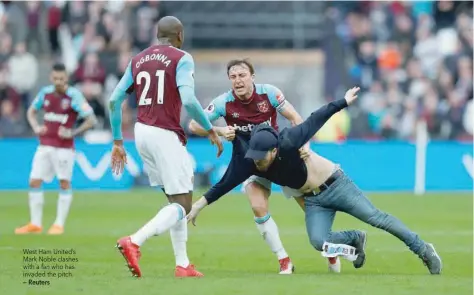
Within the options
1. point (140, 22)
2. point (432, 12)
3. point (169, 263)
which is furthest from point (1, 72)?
point (169, 263)

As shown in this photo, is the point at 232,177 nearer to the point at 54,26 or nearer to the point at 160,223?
the point at 160,223

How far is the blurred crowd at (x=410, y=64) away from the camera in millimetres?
31047

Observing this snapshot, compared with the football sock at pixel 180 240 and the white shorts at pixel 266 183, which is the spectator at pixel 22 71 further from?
the football sock at pixel 180 240

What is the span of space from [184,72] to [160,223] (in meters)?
1.50

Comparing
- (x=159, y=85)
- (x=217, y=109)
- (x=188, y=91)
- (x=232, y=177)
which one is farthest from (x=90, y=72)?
(x=188, y=91)

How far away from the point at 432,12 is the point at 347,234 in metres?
22.5

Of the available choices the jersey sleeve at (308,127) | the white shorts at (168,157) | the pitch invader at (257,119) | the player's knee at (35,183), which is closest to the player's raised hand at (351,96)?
the jersey sleeve at (308,127)

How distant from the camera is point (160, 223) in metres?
11.8

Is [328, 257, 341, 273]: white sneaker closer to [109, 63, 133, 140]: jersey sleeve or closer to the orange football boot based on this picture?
the orange football boot

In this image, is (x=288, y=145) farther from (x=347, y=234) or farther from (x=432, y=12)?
(x=432, y=12)

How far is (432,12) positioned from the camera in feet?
114

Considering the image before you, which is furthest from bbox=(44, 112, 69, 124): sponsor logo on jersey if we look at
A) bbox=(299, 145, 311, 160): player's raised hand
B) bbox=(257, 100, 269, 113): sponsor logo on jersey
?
bbox=(299, 145, 311, 160): player's raised hand

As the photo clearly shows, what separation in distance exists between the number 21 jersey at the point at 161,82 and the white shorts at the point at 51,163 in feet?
24.6

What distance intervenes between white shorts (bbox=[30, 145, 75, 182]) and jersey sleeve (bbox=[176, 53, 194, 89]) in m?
7.85
